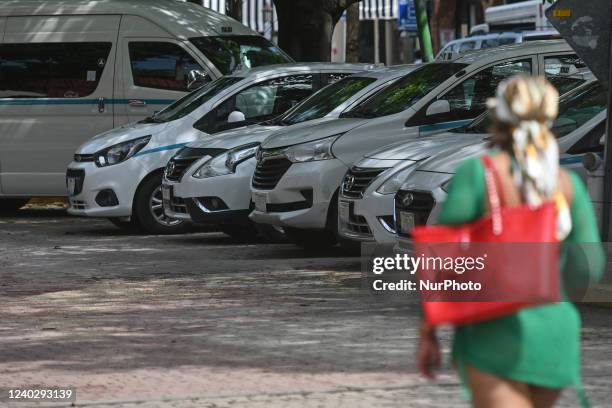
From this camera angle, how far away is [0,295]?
11.7 metres

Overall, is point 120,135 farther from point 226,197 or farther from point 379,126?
point 379,126

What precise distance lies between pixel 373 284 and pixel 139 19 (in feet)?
26.1

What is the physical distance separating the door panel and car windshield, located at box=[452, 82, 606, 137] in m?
7.55

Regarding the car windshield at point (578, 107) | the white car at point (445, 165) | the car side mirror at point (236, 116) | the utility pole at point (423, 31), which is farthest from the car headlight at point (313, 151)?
the utility pole at point (423, 31)

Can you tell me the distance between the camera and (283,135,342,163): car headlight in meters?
13.5

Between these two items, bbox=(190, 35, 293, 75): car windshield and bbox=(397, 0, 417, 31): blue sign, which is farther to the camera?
bbox=(397, 0, 417, 31): blue sign

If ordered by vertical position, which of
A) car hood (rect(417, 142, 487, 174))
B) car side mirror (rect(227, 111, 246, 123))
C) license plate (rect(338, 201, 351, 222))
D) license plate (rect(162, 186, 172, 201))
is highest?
car hood (rect(417, 142, 487, 174))

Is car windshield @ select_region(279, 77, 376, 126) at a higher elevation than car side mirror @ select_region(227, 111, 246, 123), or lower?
higher

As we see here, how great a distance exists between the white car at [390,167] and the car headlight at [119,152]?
4.46 m

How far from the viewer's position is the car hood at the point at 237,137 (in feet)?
49.8

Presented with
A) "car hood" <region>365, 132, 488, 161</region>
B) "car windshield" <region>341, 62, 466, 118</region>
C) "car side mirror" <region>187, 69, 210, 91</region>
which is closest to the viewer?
"car hood" <region>365, 132, 488, 161</region>

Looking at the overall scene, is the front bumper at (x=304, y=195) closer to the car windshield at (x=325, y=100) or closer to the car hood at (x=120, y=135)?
the car windshield at (x=325, y=100)

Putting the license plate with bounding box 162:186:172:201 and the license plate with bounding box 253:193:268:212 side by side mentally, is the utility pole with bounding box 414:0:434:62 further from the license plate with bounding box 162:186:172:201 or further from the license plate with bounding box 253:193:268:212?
the license plate with bounding box 253:193:268:212

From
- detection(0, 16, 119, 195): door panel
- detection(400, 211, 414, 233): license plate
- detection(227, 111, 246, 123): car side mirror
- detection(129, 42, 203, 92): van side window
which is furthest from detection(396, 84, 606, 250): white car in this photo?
detection(0, 16, 119, 195): door panel
